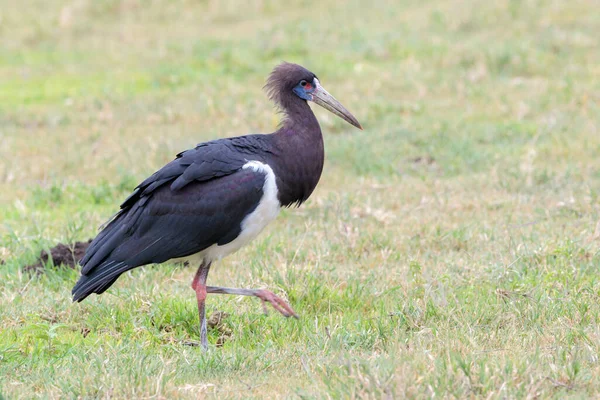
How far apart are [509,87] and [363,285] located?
649cm

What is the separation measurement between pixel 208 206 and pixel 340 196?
9.78ft

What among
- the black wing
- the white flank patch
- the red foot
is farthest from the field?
the white flank patch

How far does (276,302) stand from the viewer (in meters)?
6.04

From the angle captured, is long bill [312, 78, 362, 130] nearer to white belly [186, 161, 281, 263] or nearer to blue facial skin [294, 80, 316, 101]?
blue facial skin [294, 80, 316, 101]

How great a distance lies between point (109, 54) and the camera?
601 inches

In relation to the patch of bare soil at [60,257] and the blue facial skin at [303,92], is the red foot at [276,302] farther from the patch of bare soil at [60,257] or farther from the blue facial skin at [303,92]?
the patch of bare soil at [60,257]

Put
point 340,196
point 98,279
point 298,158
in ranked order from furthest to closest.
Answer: point 340,196, point 298,158, point 98,279

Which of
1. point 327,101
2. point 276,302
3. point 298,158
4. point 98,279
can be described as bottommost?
point 276,302

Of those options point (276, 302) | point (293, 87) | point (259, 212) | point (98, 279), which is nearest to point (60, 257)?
point (98, 279)

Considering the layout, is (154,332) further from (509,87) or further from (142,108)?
(509,87)

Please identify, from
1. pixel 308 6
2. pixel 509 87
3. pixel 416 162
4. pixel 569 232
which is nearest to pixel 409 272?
pixel 569 232

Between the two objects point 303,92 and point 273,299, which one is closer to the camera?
point 273,299

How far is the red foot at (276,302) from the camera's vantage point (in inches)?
237

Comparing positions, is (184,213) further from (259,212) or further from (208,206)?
(259,212)
